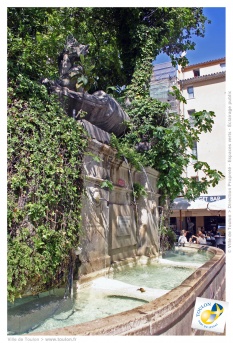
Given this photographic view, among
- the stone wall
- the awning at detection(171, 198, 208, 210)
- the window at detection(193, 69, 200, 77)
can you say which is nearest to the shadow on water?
the stone wall

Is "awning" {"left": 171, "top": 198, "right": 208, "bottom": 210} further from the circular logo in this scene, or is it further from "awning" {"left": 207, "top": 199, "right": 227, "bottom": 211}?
the circular logo

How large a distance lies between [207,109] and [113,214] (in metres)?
14.9

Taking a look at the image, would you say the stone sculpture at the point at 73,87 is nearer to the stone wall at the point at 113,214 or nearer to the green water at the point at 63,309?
the stone wall at the point at 113,214

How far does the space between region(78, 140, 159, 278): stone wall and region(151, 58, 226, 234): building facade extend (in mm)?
5900

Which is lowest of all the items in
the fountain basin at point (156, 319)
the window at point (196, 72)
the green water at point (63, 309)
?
the green water at point (63, 309)

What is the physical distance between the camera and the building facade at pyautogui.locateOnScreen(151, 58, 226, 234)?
1528 centimetres

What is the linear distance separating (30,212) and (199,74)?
21595 mm

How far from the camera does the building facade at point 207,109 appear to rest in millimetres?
15280

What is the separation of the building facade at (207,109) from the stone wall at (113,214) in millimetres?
5900

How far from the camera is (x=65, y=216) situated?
4012 millimetres

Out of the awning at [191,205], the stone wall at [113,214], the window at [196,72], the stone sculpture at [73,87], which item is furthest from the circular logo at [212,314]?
the window at [196,72]

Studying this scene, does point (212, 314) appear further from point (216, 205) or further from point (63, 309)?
point (216, 205)

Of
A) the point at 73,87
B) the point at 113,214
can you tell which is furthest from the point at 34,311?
the point at 73,87
